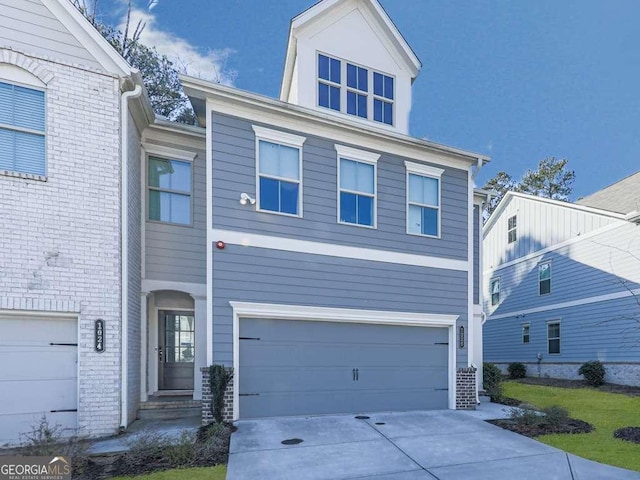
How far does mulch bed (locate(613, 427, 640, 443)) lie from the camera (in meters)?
6.90

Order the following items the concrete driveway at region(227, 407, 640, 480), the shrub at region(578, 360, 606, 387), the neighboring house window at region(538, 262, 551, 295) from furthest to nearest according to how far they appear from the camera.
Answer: the neighboring house window at region(538, 262, 551, 295)
the shrub at region(578, 360, 606, 387)
the concrete driveway at region(227, 407, 640, 480)

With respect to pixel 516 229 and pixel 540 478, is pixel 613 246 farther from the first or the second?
pixel 540 478

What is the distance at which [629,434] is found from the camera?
720 centimetres

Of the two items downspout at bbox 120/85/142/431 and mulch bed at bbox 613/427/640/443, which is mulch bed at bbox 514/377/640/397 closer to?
mulch bed at bbox 613/427/640/443

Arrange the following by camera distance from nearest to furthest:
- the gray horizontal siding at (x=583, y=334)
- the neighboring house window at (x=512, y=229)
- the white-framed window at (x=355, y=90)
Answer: the white-framed window at (x=355, y=90) → the gray horizontal siding at (x=583, y=334) → the neighboring house window at (x=512, y=229)

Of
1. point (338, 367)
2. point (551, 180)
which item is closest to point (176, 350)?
point (338, 367)

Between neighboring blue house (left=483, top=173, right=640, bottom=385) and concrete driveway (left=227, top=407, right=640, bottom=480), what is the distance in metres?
7.81

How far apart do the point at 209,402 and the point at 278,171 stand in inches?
187

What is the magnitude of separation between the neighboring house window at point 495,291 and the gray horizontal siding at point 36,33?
20.2 meters

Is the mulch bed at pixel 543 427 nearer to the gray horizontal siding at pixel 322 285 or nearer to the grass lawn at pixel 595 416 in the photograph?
the grass lawn at pixel 595 416

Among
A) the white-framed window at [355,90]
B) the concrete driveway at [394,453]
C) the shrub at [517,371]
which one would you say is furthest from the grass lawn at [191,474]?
the shrub at [517,371]

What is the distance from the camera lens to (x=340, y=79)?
32.1ft

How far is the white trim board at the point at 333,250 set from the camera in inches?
321

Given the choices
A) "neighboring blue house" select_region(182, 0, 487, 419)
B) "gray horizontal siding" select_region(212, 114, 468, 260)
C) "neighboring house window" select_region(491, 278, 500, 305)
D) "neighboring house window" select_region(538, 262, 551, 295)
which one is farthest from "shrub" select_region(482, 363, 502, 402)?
"neighboring house window" select_region(491, 278, 500, 305)
